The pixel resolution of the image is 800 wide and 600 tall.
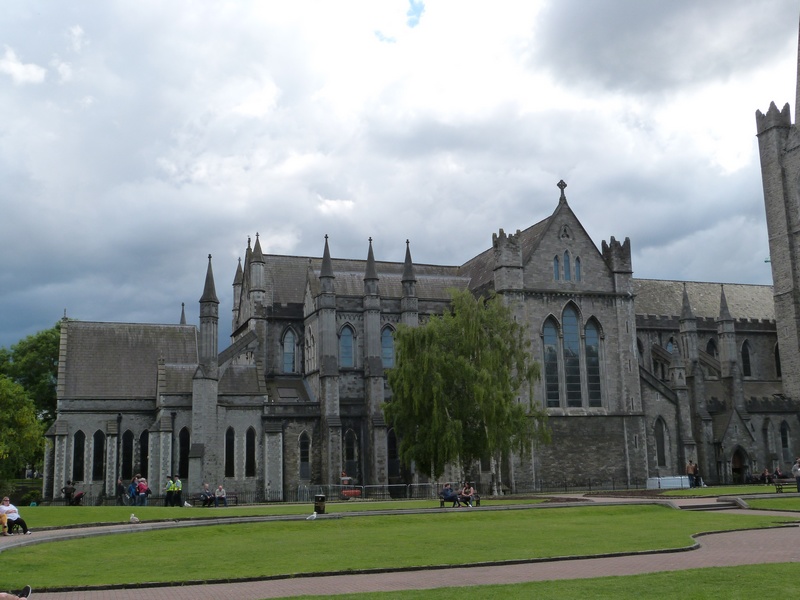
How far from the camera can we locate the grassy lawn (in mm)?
20109

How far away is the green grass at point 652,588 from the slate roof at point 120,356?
46.1 m

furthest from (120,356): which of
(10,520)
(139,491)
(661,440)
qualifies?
(661,440)

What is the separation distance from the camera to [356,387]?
207 ft

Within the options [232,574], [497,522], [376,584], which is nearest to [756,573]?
[376,584]

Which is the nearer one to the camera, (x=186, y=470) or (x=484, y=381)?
(x=484, y=381)

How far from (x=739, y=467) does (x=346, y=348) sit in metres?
32.9

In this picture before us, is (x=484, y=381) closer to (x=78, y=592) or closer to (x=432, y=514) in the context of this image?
(x=432, y=514)

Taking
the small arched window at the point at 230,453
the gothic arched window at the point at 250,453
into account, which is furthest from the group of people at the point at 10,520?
the gothic arched window at the point at 250,453

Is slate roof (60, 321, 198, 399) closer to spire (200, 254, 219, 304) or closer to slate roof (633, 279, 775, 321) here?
spire (200, 254, 219, 304)

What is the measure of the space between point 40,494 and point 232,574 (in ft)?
161

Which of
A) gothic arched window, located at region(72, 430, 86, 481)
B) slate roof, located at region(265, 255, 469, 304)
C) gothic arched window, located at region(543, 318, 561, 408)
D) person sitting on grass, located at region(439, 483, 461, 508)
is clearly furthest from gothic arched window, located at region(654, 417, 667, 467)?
gothic arched window, located at region(72, 430, 86, 481)

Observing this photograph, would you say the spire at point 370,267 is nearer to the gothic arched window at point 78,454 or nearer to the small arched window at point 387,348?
the small arched window at point 387,348

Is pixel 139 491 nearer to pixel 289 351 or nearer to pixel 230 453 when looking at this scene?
pixel 230 453

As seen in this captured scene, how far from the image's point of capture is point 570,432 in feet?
197
